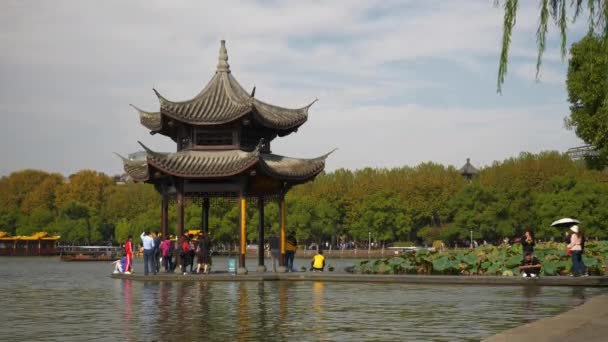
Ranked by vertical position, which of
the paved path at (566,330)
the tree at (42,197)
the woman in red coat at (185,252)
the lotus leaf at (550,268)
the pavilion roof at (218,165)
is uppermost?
the tree at (42,197)

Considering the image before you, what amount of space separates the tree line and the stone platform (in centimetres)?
6355

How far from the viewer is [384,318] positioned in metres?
17.4

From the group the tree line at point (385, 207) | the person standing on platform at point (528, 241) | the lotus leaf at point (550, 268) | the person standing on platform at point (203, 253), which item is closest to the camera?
the person standing on platform at point (528, 241)

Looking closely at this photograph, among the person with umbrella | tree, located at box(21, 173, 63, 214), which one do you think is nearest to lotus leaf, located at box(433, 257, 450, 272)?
the person with umbrella

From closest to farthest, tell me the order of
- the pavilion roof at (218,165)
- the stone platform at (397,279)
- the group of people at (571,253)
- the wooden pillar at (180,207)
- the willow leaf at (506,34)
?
1. the willow leaf at (506,34)
2. the stone platform at (397,279)
3. the group of people at (571,253)
4. the pavilion roof at (218,165)
5. the wooden pillar at (180,207)

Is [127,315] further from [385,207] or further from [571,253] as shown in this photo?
[385,207]

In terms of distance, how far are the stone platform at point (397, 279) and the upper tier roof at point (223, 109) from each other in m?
7.05

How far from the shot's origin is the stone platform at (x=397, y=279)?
1090 inches

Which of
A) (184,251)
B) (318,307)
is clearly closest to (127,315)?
(318,307)

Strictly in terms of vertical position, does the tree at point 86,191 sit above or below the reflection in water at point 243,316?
above

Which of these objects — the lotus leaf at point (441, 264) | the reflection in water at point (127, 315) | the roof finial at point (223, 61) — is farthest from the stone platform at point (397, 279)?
the roof finial at point (223, 61)

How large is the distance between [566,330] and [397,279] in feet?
60.4

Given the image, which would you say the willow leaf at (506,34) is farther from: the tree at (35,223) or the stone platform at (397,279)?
the tree at (35,223)

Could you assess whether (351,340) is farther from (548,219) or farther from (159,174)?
(548,219)
